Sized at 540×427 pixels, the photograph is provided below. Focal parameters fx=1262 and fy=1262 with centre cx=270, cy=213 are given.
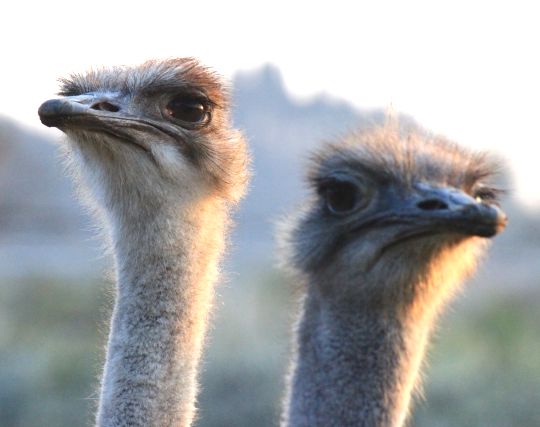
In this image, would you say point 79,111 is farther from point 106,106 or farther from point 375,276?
point 375,276

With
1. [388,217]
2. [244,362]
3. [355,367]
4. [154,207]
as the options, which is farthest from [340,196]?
[244,362]

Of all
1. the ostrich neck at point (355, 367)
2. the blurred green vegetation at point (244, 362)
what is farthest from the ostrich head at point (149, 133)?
the blurred green vegetation at point (244, 362)

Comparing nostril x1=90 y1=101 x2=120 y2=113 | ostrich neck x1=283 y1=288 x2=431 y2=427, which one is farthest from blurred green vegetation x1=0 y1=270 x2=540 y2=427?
nostril x1=90 y1=101 x2=120 y2=113

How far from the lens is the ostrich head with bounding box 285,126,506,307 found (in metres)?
4.04

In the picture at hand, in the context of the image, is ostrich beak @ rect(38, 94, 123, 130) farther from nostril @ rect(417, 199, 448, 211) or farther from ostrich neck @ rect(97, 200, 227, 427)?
nostril @ rect(417, 199, 448, 211)

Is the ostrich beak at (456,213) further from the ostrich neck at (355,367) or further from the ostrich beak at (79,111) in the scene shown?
the ostrich beak at (79,111)

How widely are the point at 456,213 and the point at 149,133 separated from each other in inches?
37.3

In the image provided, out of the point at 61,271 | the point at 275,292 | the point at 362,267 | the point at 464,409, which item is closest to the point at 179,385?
the point at 362,267

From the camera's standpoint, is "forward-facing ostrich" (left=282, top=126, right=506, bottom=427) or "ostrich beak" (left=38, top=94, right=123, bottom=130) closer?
"ostrich beak" (left=38, top=94, right=123, bottom=130)

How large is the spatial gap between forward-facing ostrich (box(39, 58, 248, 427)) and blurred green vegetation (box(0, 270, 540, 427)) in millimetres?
5123

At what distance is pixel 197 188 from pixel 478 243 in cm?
117

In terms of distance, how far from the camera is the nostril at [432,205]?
3879 mm

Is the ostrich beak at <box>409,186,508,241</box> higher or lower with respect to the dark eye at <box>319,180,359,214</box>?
lower

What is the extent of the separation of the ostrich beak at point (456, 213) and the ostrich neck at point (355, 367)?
1.34 ft
